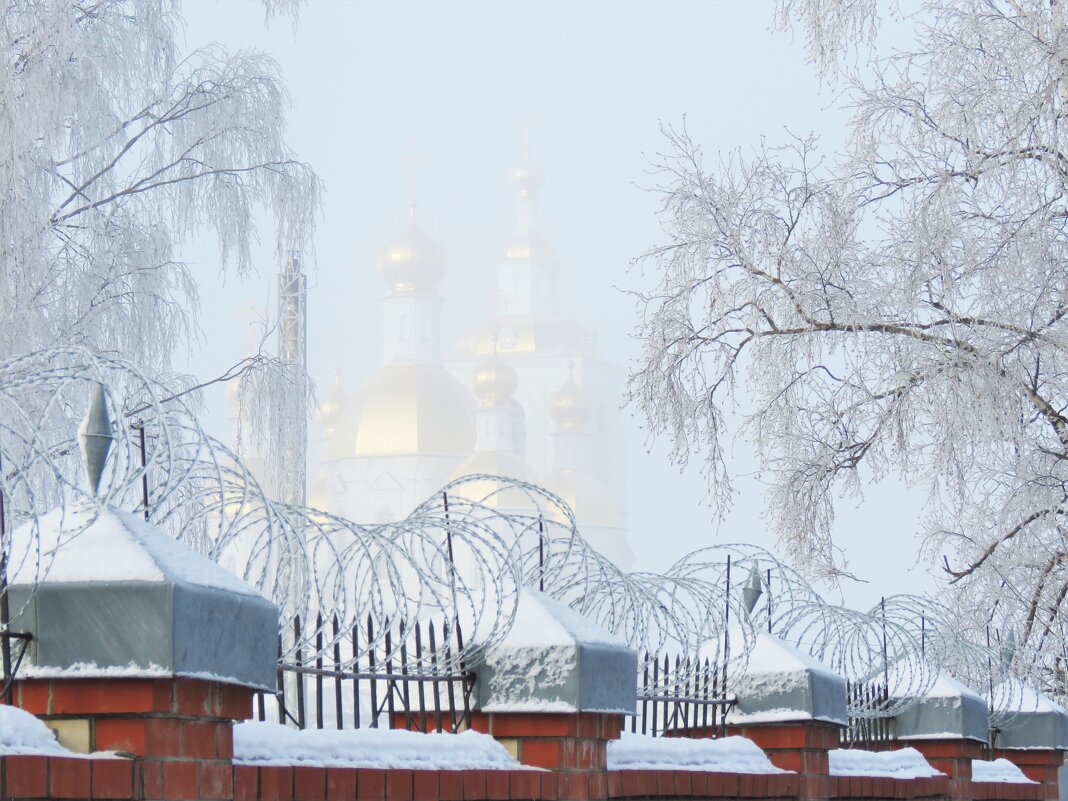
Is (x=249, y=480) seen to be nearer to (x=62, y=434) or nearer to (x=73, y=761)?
(x=73, y=761)

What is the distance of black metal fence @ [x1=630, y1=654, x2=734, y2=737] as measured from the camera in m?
6.62

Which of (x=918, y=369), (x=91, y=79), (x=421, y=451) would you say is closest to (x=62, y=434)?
(x=91, y=79)

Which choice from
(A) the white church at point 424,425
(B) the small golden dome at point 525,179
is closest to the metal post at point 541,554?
(A) the white church at point 424,425

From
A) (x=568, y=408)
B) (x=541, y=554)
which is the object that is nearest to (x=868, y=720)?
(x=541, y=554)

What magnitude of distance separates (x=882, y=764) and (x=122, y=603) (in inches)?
222

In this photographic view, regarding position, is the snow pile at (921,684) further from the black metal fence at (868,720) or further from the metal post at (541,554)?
the metal post at (541,554)

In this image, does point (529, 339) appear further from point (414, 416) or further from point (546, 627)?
point (546, 627)

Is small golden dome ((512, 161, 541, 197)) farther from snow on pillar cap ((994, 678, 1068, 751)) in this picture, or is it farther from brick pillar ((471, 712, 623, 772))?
brick pillar ((471, 712, 623, 772))

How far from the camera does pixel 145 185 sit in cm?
1320

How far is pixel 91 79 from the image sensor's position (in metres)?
12.4

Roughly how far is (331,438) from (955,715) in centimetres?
9696

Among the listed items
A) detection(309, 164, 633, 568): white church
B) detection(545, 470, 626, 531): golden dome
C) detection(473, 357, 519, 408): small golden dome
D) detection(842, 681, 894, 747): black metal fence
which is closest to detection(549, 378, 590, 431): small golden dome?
detection(309, 164, 633, 568): white church

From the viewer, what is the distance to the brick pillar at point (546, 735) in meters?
5.38

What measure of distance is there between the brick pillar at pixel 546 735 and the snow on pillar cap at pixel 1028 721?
5.69m
